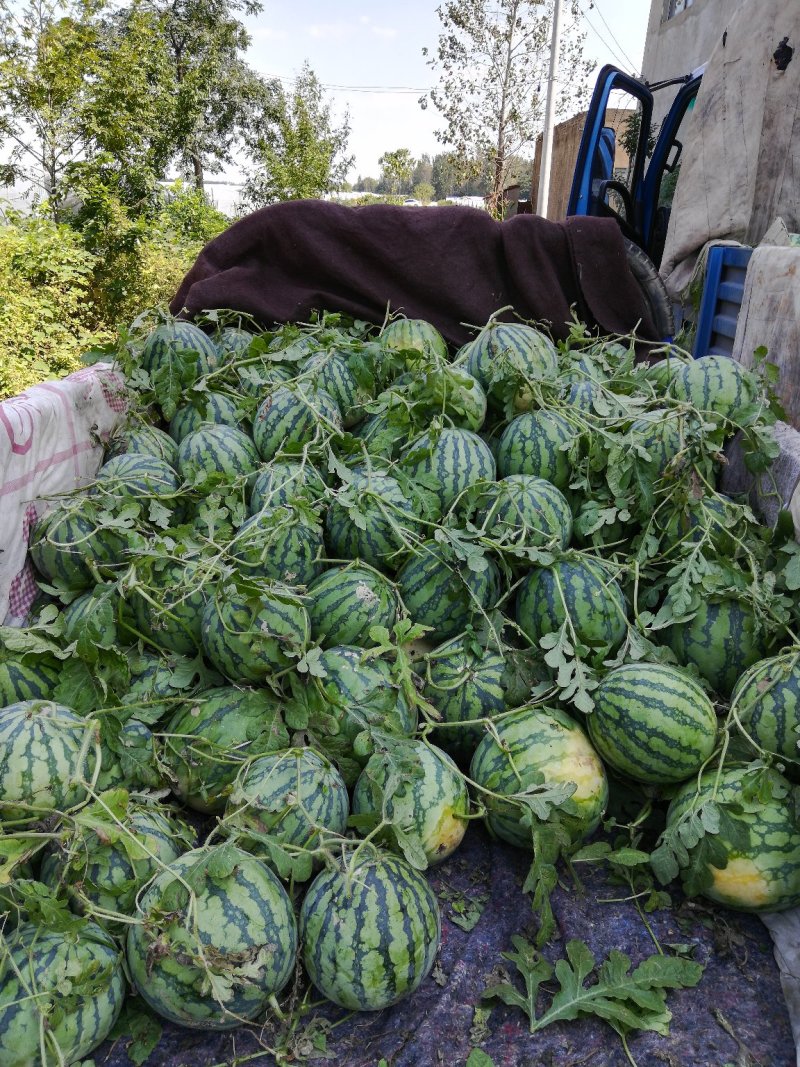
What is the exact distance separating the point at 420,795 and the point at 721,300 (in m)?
2.93

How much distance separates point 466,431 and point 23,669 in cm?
145

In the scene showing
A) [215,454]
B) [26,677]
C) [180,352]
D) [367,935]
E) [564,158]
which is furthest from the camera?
[564,158]

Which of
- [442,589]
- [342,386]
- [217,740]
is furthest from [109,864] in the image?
[342,386]

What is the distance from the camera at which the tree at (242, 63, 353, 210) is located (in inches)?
746

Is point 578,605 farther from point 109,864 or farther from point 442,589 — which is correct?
point 109,864

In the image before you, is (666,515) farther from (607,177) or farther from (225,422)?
(607,177)

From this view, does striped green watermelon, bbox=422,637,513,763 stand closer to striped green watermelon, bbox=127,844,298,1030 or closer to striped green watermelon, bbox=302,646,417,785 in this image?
striped green watermelon, bbox=302,646,417,785

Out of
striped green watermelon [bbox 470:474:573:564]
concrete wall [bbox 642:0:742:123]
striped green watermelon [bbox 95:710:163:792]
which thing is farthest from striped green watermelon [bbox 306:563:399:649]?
concrete wall [bbox 642:0:742:123]

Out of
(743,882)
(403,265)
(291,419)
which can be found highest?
(403,265)

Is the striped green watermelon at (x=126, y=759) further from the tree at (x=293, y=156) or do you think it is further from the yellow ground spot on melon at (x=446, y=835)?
the tree at (x=293, y=156)

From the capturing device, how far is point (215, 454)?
8.37ft

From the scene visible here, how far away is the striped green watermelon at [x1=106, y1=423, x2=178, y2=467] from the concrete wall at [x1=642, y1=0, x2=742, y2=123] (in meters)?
11.6

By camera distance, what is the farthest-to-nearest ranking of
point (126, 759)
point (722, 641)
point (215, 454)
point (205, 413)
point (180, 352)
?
1. point (180, 352)
2. point (205, 413)
3. point (215, 454)
4. point (722, 641)
5. point (126, 759)

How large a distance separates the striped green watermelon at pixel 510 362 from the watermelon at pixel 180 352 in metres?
1.01
